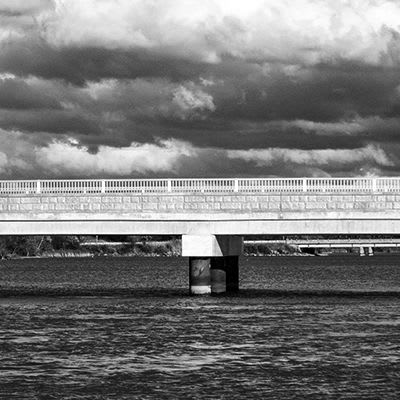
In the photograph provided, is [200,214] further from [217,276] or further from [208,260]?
[217,276]

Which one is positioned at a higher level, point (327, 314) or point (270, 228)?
point (270, 228)

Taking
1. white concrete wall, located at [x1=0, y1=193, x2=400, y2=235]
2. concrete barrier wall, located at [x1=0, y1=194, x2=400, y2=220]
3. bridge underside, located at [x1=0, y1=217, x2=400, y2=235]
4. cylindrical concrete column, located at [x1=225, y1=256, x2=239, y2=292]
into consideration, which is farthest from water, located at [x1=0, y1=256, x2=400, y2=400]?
cylindrical concrete column, located at [x1=225, y1=256, x2=239, y2=292]

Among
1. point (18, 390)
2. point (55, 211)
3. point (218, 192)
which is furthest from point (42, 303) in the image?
point (18, 390)

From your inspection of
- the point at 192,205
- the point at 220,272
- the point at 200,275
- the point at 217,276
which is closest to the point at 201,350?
the point at 200,275

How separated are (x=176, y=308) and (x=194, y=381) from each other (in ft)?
92.8

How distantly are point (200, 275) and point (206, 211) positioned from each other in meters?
4.29

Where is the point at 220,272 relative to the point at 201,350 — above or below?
above

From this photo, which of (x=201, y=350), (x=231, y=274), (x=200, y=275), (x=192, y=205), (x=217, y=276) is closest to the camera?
(x=201, y=350)

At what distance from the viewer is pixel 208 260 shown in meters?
77.4

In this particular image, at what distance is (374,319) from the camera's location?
192 ft

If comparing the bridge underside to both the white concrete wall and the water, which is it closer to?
the white concrete wall

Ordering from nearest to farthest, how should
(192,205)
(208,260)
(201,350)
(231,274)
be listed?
1. (201,350)
2. (208,260)
3. (192,205)
4. (231,274)

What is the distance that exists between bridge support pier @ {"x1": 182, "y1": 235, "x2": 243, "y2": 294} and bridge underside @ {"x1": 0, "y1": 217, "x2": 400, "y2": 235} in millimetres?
723

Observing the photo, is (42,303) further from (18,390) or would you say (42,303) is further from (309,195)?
(18,390)
